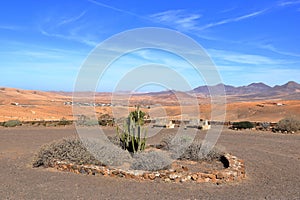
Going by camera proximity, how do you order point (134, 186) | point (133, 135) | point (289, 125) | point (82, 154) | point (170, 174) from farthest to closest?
point (289, 125) < point (133, 135) < point (82, 154) < point (170, 174) < point (134, 186)

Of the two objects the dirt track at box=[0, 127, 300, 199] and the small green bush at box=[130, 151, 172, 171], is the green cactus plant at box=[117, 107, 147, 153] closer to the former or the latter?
the small green bush at box=[130, 151, 172, 171]

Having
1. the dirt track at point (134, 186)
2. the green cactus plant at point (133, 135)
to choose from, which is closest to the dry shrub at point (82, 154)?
the dirt track at point (134, 186)

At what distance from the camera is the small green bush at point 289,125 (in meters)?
21.1

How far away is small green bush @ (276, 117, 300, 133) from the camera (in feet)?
69.4

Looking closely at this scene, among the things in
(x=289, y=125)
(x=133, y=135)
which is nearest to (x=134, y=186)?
(x=133, y=135)

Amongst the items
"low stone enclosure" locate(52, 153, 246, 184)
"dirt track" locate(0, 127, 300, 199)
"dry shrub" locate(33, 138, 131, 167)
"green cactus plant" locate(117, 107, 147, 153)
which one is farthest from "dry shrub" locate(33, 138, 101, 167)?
"green cactus plant" locate(117, 107, 147, 153)

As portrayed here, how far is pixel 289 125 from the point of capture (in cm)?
2128

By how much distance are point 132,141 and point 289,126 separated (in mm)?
13613

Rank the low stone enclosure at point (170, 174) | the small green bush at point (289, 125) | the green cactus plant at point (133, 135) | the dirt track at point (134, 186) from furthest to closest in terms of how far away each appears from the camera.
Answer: the small green bush at point (289, 125), the green cactus plant at point (133, 135), the low stone enclosure at point (170, 174), the dirt track at point (134, 186)

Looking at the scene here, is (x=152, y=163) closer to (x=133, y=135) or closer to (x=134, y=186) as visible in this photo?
A: (x=134, y=186)

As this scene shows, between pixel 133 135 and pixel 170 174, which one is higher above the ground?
pixel 133 135

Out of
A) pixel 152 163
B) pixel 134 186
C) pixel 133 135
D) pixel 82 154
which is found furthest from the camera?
pixel 133 135

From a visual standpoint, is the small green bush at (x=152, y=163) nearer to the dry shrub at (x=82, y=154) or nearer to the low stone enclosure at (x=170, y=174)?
the low stone enclosure at (x=170, y=174)

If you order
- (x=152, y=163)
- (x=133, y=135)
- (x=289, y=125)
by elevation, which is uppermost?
(x=289, y=125)
